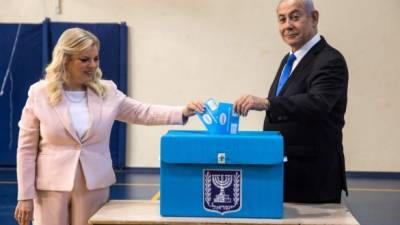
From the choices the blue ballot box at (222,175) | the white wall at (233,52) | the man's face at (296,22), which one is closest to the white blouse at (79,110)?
the blue ballot box at (222,175)

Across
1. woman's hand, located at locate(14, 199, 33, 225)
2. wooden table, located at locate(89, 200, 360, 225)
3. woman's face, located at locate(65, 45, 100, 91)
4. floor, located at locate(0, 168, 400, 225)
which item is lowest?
floor, located at locate(0, 168, 400, 225)

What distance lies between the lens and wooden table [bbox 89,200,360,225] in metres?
1.89

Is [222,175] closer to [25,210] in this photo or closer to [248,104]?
[248,104]

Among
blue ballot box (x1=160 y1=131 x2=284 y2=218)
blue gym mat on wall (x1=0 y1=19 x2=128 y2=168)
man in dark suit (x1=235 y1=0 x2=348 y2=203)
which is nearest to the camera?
blue ballot box (x1=160 y1=131 x2=284 y2=218)

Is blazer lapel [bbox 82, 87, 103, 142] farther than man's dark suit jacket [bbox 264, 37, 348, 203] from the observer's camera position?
Yes

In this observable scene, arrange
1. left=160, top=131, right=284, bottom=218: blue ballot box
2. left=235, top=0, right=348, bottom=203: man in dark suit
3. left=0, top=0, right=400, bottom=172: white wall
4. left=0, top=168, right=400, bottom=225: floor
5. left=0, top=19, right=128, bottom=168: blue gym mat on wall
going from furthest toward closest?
left=0, top=19, right=128, bottom=168: blue gym mat on wall → left=0, top=0, right=400, bottom=172: white wall → left=0, top=168, right=400, bottom=225: floor → left=235, top=0, right=348, bottom=203: man in dark suit → left=160, top=131, right=284, bottom=218: blue ballot box

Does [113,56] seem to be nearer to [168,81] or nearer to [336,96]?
[168,81]

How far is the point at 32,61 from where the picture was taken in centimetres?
674

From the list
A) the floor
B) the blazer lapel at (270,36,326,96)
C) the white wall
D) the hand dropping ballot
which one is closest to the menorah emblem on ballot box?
the hand dropping ballot

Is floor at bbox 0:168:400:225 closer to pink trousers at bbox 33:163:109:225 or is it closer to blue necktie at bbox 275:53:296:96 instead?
pink trousers at bbox 33:163:109:225

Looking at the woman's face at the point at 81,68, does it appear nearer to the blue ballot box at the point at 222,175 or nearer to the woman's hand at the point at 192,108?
the woman's hand at the point at 192,108

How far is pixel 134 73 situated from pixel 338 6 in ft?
8.48

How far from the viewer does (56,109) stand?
220 centimetres

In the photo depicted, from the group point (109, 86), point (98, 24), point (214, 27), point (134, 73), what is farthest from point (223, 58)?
point (109, 86)
